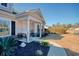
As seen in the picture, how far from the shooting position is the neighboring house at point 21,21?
4883 millimetres

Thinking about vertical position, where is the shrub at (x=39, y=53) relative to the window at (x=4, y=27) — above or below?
below

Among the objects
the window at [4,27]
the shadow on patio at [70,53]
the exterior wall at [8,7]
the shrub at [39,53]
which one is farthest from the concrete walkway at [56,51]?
the exterior wall at [8,7]

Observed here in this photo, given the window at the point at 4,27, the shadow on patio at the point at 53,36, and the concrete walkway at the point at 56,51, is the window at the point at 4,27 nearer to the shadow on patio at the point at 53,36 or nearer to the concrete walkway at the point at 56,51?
the shadow on patio at the point at 53,36

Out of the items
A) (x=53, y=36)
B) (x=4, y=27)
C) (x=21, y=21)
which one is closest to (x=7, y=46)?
(x=4, y=27)

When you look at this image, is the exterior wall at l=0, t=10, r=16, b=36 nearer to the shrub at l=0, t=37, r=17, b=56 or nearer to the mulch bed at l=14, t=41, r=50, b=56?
the shrub at l=0, t=37, r=17, b=56

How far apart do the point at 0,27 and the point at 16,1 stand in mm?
639

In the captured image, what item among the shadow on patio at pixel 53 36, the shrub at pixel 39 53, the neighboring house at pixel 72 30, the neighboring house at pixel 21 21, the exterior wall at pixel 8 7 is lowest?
the shrub at pixel 39 53

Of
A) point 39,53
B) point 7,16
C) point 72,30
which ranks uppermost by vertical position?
point 7,16

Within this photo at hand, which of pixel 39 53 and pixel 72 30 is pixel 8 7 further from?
pixel 72 30

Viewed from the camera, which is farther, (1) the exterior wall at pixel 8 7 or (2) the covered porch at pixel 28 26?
(2) the covered porch at pixel 28 26

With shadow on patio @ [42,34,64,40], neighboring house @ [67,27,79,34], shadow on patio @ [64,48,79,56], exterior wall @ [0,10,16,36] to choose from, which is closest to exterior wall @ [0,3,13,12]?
exterior wall @ [0,10,16,36]

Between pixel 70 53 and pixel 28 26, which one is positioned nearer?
pixel 70 53

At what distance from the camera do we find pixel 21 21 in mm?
4922

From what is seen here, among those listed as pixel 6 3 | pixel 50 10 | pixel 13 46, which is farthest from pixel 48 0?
pixel 13 46
